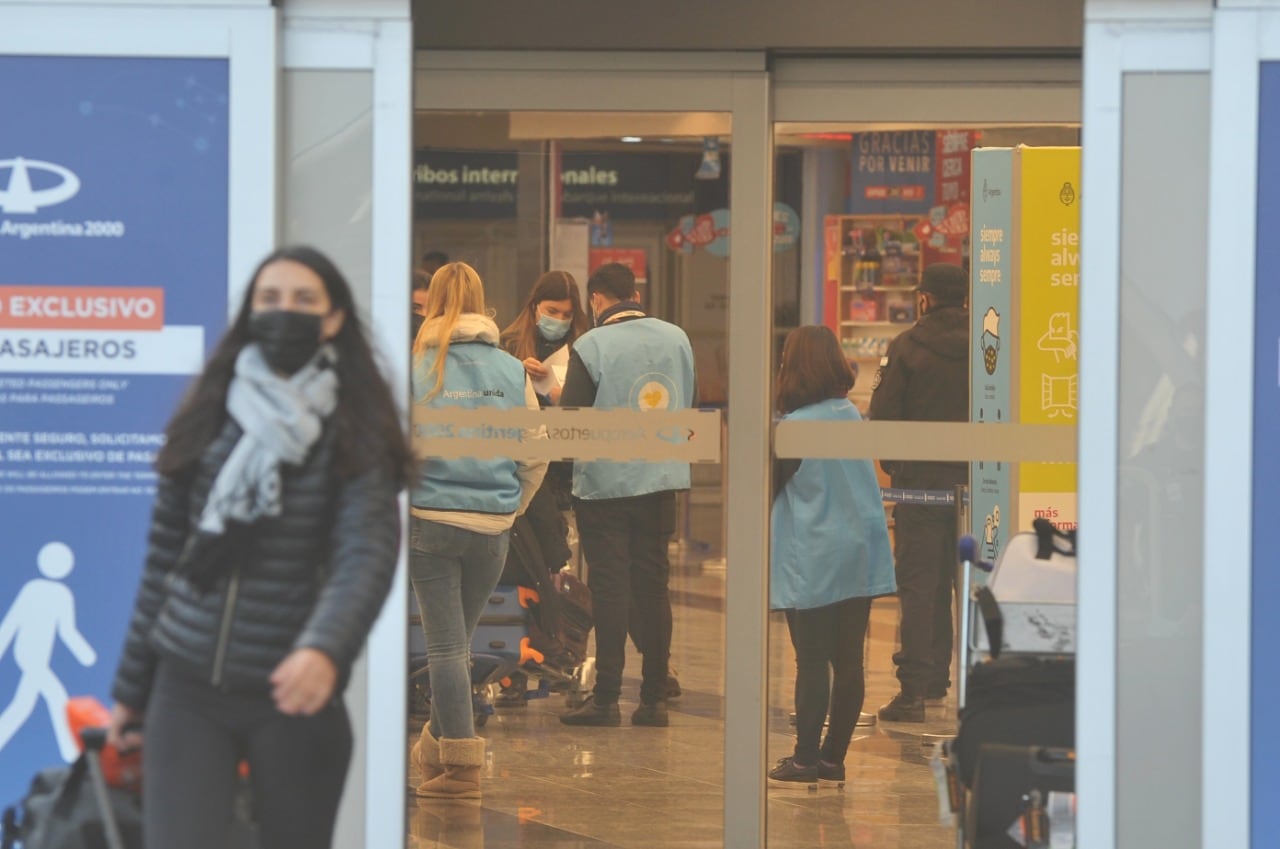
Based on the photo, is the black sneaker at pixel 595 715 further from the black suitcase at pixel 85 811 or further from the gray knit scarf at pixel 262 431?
the gray knit scarf at pixel 262 431

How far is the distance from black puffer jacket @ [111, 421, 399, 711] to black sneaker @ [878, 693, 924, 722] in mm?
3782

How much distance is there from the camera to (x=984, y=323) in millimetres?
6234

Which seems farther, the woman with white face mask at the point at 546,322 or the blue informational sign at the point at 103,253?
the woman with white face mask at the point at 546,322

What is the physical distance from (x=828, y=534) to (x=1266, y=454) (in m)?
1.87

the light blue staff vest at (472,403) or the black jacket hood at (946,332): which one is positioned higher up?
the black jacket hood at (946,332)

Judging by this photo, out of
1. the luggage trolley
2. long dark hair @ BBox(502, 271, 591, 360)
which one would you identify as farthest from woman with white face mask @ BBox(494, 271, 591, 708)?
the luggage trolley

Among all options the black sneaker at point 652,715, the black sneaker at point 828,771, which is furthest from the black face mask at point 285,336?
the black sneaker at point 828,771

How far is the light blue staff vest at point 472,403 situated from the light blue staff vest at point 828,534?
35.3 inches

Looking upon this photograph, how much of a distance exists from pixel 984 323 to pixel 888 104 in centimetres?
91

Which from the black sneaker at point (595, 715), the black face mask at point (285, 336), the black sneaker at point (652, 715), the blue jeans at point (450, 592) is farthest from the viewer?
the black sneaker at point (595, 715)

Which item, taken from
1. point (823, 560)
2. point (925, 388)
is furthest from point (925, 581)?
point (925, 388)

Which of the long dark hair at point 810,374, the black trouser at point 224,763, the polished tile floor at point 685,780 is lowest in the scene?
the polished tile floor at point 685,780

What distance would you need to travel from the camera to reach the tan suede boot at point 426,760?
21.7 feet

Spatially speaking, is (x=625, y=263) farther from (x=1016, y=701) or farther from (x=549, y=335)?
(x=1016, y=701)
